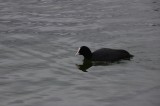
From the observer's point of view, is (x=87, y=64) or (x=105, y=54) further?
(x=87, y=64)

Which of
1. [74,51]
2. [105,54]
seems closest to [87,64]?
[105,54]

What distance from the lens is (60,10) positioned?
2502cm

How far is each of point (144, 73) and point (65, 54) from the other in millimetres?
3458

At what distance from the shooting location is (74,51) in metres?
18.0

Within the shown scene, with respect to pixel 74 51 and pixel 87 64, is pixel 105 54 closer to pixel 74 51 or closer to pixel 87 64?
pixel 87 64

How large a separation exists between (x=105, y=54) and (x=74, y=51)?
151cm

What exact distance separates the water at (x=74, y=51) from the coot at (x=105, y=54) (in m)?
0.24

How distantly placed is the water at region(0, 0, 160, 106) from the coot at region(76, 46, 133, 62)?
0.24 meters

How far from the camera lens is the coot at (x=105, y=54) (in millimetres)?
16719

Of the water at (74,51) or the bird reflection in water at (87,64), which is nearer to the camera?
the water at (74,51)

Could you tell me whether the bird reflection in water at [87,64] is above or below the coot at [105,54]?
below

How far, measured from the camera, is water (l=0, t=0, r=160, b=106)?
44.6 ft

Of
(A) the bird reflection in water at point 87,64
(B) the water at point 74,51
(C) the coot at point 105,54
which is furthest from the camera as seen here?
(C) the coot at point 105,54

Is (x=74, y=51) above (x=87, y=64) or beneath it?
above
